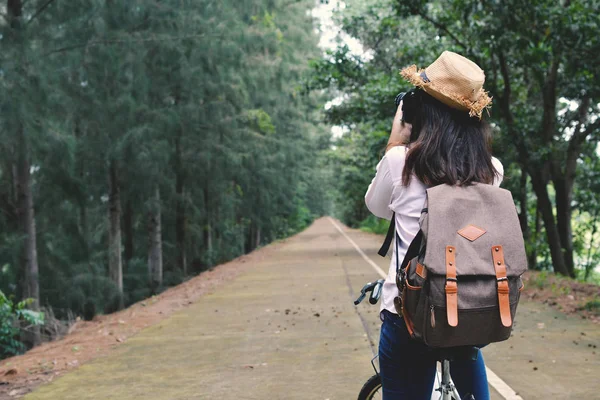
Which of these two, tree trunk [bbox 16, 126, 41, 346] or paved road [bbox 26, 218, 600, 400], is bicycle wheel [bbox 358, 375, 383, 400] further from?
tree trunk [bbox 16, 126, 41, 346]

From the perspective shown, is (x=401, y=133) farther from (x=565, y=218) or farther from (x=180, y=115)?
(x=180, y=115)

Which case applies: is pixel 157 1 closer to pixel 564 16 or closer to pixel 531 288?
pixel 564 16

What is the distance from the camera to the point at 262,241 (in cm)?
4956

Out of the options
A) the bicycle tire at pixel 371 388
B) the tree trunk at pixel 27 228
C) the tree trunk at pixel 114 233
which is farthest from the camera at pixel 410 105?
the tree trunk at pixel 114 233

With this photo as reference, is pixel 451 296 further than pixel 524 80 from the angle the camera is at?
No

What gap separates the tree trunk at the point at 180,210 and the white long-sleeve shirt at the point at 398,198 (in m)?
17.5

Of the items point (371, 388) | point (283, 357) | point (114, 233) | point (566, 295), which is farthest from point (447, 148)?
point (114, 233)

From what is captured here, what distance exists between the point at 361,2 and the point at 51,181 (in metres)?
11.7

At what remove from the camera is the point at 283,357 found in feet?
22.0

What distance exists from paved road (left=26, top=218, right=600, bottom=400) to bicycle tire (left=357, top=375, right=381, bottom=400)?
1.98 metres

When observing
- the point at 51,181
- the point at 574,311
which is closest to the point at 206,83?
the point at 51,181

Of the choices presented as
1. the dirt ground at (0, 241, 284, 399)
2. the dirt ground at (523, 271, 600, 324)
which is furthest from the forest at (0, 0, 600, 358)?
the dirt ground at (523, 271, 600, 324)

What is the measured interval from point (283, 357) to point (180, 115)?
12781 mm

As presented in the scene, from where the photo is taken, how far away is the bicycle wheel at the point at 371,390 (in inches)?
127
